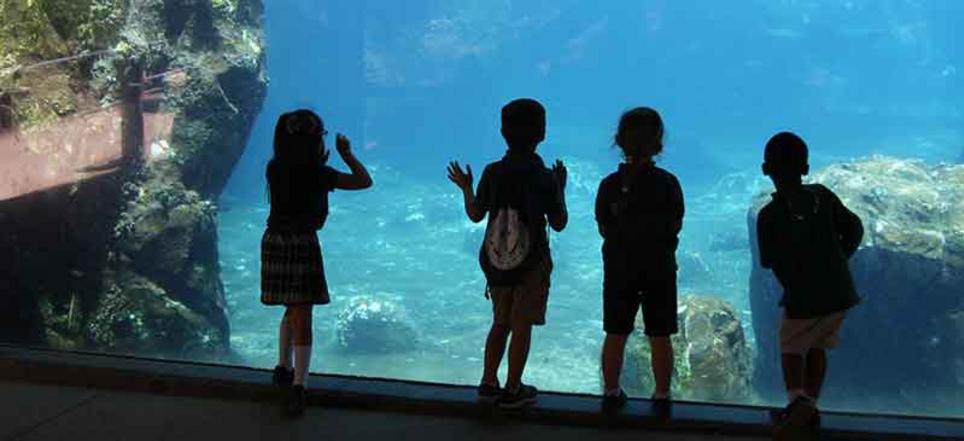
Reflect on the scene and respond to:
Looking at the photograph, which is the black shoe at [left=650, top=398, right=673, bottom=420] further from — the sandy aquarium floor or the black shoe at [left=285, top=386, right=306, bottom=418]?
the sandy aquarium floor

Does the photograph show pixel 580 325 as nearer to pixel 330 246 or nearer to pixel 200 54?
pixel 200 54

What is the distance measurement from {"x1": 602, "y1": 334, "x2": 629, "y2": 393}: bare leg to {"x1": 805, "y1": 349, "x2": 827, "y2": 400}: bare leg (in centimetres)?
58

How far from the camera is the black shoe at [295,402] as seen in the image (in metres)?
2.45

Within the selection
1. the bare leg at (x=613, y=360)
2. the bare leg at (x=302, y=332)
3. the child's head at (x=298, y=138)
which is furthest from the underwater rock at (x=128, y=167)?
the bare leg at (x=613, y=360)

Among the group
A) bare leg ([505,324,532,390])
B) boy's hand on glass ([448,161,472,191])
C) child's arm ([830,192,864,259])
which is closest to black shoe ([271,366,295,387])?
bare leg ([505,324,532,390])

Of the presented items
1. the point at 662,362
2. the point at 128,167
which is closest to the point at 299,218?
the point at 662,362

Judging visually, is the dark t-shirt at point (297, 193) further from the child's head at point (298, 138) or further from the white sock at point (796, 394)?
the white sock at point (796, 394)

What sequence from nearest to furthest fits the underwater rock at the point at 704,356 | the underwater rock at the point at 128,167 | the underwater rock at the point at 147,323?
the underwater rock at the point at 128,167, the underwater rock at the point at 147,323, the underwater rock at the point at 704,356

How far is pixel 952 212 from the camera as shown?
34.4 feet

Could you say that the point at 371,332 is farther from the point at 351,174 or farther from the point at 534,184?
the point at 534,184

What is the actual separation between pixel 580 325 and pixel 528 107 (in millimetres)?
14765

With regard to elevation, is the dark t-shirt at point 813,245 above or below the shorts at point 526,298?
above

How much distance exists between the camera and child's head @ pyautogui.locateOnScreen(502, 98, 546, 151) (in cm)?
241

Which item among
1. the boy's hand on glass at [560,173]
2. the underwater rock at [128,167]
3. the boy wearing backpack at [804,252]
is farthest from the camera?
the underwater rock at [128,167]
